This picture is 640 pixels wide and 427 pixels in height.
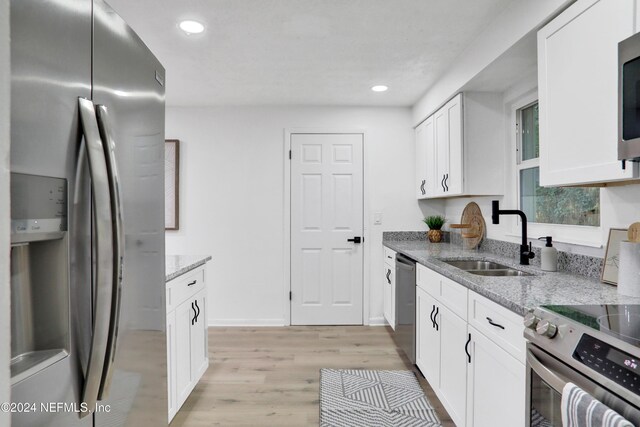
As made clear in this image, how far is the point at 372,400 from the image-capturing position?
2445mm

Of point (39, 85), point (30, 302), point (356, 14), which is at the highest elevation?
point (356, 14)

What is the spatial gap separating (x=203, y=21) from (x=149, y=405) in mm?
2118

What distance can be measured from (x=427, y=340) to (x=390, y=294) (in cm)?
110

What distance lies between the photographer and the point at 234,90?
3.53 m

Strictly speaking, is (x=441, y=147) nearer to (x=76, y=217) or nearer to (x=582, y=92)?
(x=582, y=92)

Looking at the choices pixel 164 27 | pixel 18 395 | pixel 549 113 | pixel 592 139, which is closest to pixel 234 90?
pixel 164 27

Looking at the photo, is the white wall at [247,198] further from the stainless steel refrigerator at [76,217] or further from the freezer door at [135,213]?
the stainless steel refrigerator at [76,217]

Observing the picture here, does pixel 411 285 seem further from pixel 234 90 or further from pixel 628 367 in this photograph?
pixel 234 90

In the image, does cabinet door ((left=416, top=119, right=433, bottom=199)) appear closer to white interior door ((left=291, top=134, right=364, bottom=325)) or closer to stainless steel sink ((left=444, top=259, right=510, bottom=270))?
white interior door ((left=291, top=134, right=364, bottom=325))

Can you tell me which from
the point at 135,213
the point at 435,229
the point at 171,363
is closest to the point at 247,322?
the point at 171,363

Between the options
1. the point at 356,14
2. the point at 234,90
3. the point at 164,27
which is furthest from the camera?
the point at 234,90

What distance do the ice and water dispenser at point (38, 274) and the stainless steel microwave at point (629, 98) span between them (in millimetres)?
1604

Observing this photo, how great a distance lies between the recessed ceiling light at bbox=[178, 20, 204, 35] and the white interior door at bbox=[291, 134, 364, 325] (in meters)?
1.79

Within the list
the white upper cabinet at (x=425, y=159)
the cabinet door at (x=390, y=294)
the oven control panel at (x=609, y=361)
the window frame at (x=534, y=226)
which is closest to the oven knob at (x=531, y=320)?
the oven control panel at (x=609, y=361)
